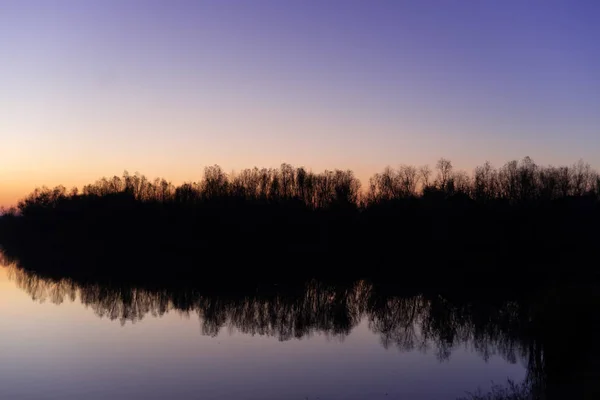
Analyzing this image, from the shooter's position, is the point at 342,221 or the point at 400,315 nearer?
the point at 400,315

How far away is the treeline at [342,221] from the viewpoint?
49.2 metres

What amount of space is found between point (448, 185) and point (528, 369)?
1983 inches

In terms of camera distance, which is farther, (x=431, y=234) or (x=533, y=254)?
(x=431, y=234)

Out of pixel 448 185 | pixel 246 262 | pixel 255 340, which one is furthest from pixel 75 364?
pixel 448 185

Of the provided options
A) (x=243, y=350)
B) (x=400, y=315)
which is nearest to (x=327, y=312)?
(x=400, y=315)

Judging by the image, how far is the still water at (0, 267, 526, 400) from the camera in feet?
46.3

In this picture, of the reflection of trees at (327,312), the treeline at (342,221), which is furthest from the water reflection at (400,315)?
the treeline at (342,221)

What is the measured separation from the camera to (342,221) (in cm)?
5969

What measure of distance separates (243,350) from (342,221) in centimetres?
4187

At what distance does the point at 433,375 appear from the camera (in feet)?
51.1

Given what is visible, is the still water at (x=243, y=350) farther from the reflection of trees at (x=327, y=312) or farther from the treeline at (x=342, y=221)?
the treeline at (x=342, y=221)

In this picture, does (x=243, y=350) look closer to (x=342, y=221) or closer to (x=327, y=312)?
(x=327, y=312)

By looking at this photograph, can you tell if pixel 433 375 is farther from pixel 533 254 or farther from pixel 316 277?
pixel 533 254

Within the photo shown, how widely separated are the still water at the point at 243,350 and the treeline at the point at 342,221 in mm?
21348
